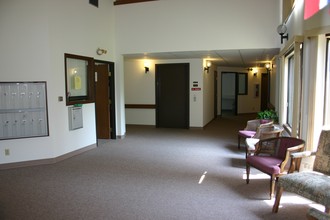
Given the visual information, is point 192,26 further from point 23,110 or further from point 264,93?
point 264,93

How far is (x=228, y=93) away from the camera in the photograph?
14.0 meters

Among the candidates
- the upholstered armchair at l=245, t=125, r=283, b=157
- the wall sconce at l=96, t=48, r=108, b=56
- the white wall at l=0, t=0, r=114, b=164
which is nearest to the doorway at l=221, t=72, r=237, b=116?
the wall sconce at l=96, t=48, r=108, b=56

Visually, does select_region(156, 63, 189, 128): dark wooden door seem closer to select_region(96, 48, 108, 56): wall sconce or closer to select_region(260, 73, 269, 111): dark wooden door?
select_region(96, 48, 108, 56): wall sconce

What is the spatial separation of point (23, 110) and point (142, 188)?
2773 mm

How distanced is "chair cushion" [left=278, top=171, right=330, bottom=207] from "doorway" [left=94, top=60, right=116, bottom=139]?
5.29 meters

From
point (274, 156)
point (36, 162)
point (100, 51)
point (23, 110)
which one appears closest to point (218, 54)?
point (100, 51)

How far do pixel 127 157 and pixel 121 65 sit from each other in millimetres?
2870

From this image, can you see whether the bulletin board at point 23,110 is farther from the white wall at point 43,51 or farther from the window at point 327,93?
the window at point 327,93

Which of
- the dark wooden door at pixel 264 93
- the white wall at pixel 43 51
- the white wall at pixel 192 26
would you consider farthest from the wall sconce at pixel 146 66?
the dark wooden door at pixel 264 93

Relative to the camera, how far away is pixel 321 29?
3279 millimetres

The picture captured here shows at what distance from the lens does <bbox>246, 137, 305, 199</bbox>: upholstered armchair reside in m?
3.54

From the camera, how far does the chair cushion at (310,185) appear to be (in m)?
2.62

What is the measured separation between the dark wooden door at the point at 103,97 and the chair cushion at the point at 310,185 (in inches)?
210

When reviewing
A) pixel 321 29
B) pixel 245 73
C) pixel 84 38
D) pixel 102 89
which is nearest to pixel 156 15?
pixel 84 38
